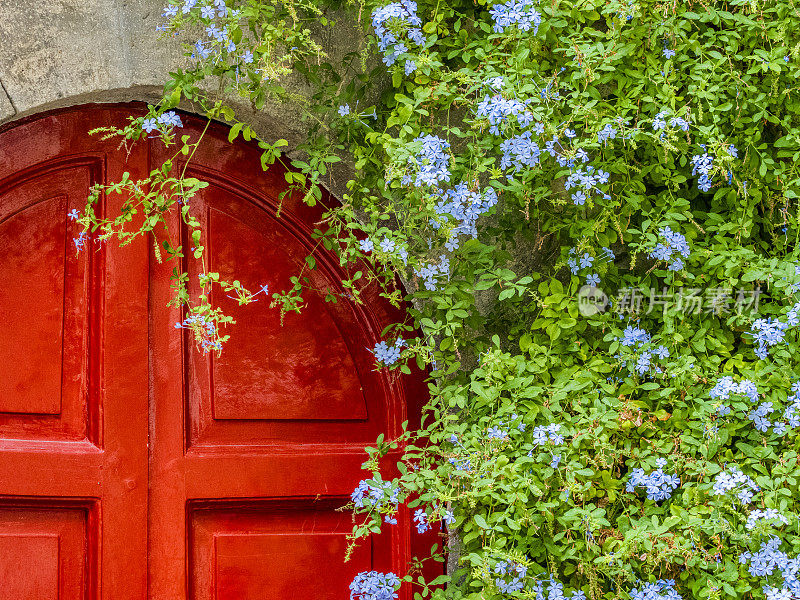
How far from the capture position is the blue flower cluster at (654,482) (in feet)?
6.38

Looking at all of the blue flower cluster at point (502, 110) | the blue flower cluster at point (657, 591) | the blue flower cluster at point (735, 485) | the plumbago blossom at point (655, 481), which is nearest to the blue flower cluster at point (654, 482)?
the plumbago blossom at point (655, 481)

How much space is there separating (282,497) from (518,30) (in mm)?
1501

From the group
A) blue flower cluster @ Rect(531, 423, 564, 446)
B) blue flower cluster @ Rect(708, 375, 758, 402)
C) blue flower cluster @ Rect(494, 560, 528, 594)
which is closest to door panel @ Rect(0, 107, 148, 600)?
blue flower cluster @ Rect(494, 560, 528, 594)

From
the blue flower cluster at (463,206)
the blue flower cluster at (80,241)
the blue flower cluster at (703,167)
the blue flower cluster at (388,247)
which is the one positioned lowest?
the blue flower cluster at (388,247)

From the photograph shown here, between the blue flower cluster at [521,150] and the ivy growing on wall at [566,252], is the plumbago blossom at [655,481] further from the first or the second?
the blue flower cluster at [521,150]

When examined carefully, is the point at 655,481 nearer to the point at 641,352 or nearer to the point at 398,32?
the point at 641,352

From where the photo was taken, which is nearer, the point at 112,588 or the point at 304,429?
the point at 112,588

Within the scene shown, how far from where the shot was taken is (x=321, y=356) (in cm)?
223

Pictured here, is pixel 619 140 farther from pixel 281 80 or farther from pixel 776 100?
pixel 281 80

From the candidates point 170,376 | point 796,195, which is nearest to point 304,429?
point 170,376

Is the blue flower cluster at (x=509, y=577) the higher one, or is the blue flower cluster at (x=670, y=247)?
the blue flower cluster at (x=670, y=247)

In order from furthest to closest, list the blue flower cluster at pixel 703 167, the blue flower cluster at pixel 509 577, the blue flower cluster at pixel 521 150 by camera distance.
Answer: the blue flower cluster at pixel 703 167 → the blue flower cluster at pixel 521 150 → the blue flower cluster at pixel 509 577

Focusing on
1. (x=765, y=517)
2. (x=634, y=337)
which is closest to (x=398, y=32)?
(x=634, y=337)

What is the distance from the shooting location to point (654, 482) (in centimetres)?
195
